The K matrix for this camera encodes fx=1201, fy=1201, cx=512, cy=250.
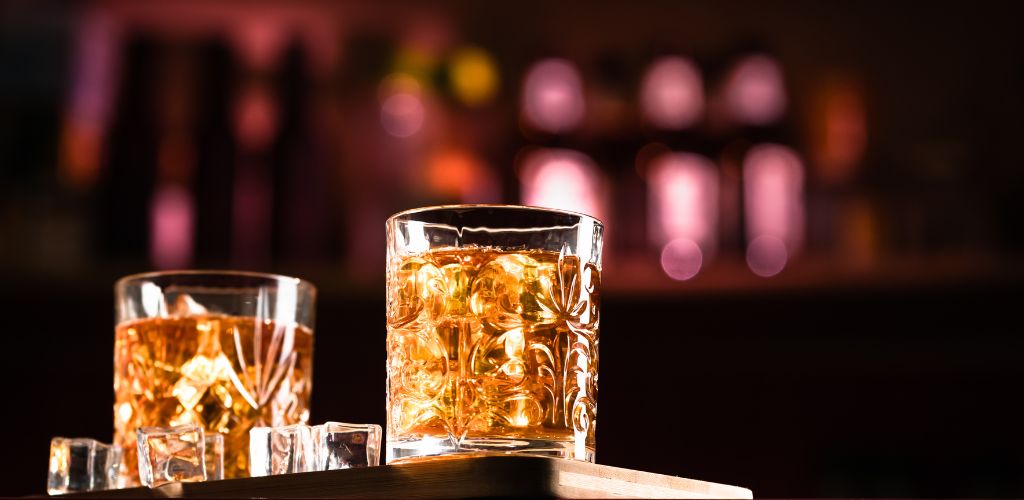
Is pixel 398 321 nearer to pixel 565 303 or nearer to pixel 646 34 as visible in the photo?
pixel 565 303

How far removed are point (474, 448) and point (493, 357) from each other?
5 centimetres

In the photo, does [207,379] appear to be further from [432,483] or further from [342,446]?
[432,483]

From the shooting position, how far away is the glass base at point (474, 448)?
67 cm

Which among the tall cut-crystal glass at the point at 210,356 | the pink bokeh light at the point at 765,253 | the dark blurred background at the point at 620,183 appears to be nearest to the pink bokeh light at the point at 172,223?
the dark blurred background at the point at 620,183

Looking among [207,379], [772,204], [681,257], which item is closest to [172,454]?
[207,379]

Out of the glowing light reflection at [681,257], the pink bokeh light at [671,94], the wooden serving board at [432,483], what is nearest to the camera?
the wooden serving board at [432,483]

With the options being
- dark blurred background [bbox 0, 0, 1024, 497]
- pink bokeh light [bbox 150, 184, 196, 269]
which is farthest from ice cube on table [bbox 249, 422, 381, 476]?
pink bokeh light [bbox 150, 184, 196, 269]

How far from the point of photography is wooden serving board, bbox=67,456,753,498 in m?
0.54

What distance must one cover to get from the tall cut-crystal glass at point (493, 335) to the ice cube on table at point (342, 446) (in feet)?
0.15

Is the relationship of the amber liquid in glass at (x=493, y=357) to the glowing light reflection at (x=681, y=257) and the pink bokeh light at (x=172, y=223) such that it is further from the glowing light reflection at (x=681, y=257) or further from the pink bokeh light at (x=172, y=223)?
the pink bokeh light at (x=172, y=223)

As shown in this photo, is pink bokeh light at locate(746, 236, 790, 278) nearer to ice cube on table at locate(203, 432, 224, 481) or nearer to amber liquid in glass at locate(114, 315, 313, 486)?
amber liquid in glass at locate(114, 315, 313, 486)

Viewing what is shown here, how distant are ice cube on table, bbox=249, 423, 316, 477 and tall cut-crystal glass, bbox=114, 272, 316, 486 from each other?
0.14 meters

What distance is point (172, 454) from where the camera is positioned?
645mm

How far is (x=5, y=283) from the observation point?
2.03 metres
